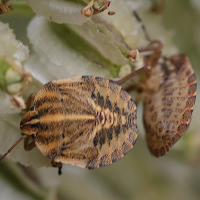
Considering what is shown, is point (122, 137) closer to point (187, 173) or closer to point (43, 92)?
point (43, 92)

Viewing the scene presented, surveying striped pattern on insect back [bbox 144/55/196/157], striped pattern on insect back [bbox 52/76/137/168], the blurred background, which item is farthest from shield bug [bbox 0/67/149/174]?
the blurred background

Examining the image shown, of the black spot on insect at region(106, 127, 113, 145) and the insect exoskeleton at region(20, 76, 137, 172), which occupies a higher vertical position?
the insect exoskeleton at region(20, 76, 137, 172)

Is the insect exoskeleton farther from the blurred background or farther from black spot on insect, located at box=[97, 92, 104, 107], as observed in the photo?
the blurred background

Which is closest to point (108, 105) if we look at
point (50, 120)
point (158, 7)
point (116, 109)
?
point (116, 109)

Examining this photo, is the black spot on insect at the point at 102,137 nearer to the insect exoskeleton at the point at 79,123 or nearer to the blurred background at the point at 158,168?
the insect exoskeleton at the point at 79,123

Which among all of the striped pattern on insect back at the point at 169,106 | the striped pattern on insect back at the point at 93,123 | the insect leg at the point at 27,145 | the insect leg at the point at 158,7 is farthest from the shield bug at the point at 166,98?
the insect leg at the point at 27,145

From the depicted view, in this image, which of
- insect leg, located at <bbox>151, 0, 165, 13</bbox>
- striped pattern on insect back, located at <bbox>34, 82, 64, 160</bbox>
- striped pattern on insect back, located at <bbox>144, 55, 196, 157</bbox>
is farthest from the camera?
insect leg, located at <bbox>151, 0, 165, 13</bbox>
